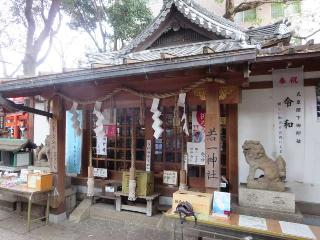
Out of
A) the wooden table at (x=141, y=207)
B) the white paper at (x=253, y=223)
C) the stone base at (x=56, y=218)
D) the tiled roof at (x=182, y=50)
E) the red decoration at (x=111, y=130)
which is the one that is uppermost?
the tiled roof at (x=182, y=50)

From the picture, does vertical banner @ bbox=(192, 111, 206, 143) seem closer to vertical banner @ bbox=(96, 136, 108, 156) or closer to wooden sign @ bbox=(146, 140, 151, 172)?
wooden sign @ bbox=(146, 140, 151, 172)

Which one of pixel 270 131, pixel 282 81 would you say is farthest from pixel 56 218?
pixel 282 81

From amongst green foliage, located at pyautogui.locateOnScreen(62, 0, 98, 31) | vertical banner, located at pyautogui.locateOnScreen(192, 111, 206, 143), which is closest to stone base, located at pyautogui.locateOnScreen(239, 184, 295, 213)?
vertical banner, located at pyautogui.locateOnScreen(192, 111, 206, 143)

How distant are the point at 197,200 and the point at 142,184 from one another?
8.31 feet

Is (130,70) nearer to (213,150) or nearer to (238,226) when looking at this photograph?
(213,150)

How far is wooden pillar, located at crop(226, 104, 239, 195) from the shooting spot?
6559 mm

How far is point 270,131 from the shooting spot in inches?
249

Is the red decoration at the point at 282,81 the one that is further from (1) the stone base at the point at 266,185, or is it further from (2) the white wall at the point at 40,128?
(2) the white wall at the point at 40,128

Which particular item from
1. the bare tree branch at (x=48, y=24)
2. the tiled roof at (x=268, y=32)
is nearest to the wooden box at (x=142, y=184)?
the tiled roof at (x=268, y=32)

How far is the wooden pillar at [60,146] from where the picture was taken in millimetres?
6750

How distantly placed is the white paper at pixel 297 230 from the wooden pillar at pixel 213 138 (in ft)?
4.17

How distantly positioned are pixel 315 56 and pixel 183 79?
253 centimetres

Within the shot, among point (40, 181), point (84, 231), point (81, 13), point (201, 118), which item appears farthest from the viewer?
point (81, 13)

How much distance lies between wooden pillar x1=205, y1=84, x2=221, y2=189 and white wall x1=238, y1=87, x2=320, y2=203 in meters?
1.88
